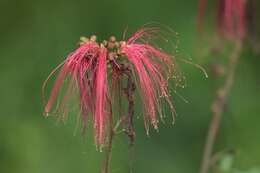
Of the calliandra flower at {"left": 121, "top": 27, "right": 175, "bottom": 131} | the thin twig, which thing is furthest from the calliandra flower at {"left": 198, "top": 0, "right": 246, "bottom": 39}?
the thin twig

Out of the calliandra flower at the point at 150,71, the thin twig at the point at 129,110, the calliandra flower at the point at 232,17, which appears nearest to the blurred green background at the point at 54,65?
the calliandra flower at the point at 232,17

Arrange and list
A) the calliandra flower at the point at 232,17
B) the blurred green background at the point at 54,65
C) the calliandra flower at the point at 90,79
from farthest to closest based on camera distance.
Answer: the blurred green background at the point at 54,65 < the calliandra flower at the point at 232,17 < the calliandra flower at the point at 90,79

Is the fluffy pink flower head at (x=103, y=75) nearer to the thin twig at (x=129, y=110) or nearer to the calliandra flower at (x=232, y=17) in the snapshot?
the thin twig at (x=129, y=110)

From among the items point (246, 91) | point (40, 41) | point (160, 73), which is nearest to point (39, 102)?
point (40, 41)

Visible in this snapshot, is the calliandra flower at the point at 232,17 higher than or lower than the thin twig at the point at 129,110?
higher

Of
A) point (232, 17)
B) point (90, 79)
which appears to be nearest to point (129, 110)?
point (90, 79)

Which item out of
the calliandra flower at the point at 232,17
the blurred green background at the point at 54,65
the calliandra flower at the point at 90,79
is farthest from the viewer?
the blurred green background at the point at 54,65

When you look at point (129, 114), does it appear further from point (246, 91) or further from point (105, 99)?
point (246, 91)
